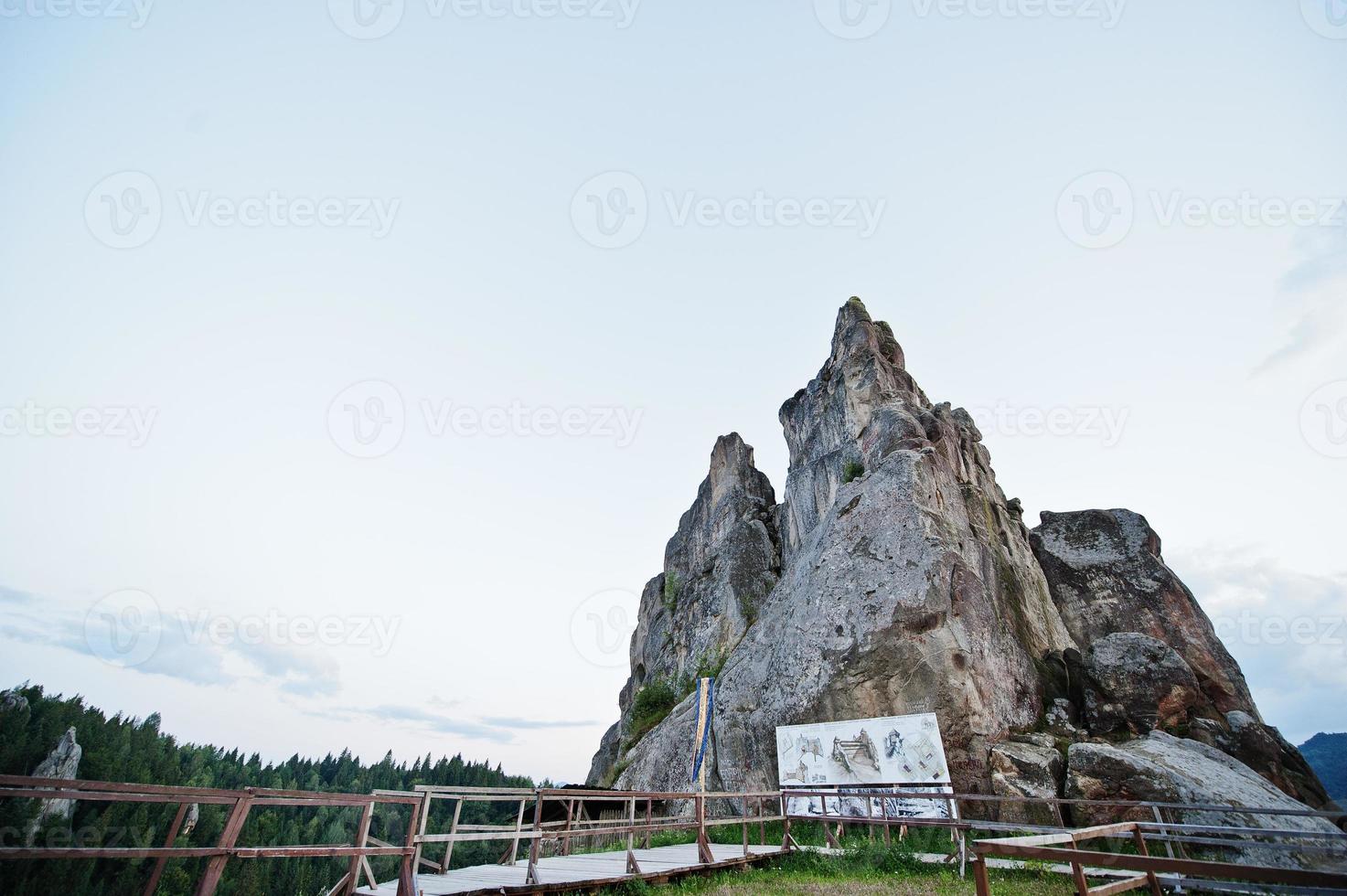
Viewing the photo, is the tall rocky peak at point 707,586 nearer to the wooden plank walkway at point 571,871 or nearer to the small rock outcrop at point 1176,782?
the small rock outcrop at point 1176,782

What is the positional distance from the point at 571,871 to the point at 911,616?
56.5 ft

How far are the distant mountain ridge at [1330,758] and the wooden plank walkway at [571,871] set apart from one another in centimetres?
9919

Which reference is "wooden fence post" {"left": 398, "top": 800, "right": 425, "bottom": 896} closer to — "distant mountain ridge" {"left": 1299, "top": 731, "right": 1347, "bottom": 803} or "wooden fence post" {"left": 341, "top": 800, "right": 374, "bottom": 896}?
"wooden fence post" {"left": 341, "top": 800, "right": 374, "bottom": 896}

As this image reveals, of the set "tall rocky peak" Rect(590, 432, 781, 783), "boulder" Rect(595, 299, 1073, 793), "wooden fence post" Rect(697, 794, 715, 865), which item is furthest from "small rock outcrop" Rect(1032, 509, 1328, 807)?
"wooden fence post" Rect(697, 794, 715, 865)

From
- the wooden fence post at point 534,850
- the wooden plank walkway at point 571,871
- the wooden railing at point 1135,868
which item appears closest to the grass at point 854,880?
the wooden plank walkway at point 571,871

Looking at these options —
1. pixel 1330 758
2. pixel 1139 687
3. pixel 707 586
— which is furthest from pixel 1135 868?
pixel 1330 758

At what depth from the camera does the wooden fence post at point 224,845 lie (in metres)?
5.75

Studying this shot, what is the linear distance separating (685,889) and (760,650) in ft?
61.3

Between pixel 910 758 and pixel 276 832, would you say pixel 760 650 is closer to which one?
pixel 910 758

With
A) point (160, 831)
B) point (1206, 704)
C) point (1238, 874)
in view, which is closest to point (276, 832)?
point (160, 831)

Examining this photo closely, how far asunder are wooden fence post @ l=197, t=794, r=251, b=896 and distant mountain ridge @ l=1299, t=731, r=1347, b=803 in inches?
4331

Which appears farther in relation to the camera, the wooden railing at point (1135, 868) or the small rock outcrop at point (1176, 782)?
the small rock outcrop at point (1176, 782)

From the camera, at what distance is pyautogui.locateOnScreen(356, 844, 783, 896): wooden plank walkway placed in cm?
959

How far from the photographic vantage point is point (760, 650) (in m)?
29.8
